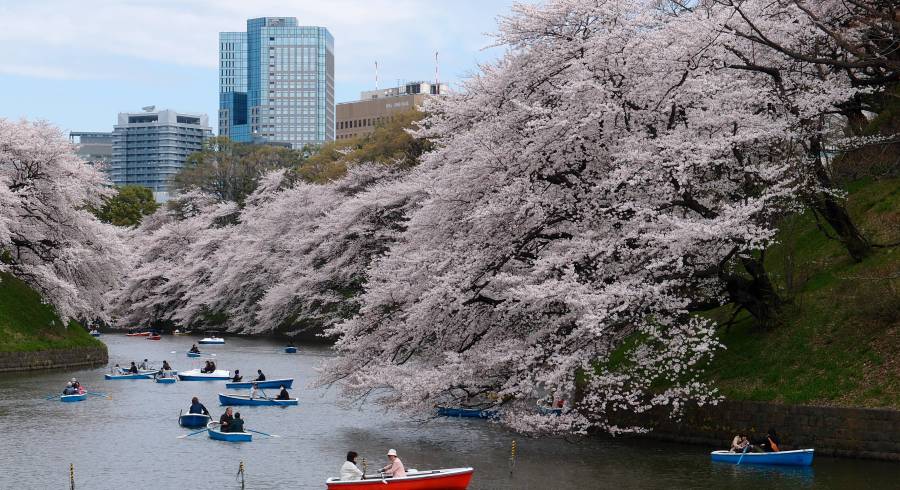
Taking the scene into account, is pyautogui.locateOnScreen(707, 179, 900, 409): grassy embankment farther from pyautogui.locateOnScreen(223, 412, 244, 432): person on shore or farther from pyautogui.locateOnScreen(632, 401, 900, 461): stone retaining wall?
pyautogui.locateOnScreen(223, 412, 244, 432): person on shore

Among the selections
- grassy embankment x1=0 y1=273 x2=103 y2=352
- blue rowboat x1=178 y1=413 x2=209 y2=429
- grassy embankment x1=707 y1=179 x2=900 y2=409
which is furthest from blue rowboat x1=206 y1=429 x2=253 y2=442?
grassy embankment x1=0 y1=273 x2=103 y2=352

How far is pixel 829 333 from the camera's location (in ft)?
108

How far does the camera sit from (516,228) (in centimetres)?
3344

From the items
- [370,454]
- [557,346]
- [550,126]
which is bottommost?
[370,454]

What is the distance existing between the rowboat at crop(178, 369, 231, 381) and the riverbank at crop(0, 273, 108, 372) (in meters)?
8.79

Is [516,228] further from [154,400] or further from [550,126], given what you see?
[154,400]

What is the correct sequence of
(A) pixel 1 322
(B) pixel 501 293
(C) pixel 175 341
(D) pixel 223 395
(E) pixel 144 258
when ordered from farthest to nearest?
(E) pixel 144 258
(C) pixel 175 341
(A) pixel 1 322
(D) pixel 223 395
(B) pixel 501 293

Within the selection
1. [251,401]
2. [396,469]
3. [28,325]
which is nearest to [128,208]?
[28,325]

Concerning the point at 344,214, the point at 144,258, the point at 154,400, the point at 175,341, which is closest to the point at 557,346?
the point at 154,400

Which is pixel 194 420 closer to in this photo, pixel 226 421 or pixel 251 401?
pixel 226 421

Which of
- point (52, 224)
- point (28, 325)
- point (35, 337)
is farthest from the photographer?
point (52, 224)

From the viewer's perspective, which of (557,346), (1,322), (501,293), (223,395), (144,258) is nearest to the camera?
(557,346)

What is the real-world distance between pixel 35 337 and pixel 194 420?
26006mm

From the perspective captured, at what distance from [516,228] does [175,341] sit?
63.1 metres
